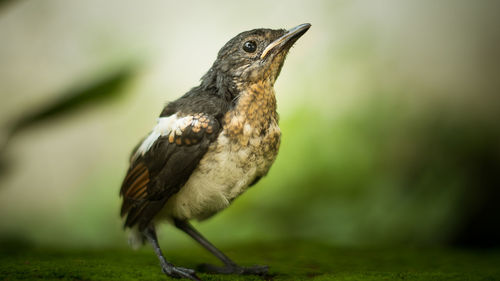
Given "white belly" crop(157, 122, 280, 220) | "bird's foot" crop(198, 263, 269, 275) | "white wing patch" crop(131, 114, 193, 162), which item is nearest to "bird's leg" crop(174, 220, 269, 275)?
"bird's foot" crop(198, 263, 269, 275)

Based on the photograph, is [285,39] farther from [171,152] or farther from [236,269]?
[236,269]

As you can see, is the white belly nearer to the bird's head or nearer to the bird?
the bird

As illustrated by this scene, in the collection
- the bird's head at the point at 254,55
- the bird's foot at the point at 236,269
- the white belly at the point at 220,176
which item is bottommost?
the bird's foot at the point at 236,269

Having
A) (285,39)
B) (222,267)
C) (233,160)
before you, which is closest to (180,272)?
(222,267)

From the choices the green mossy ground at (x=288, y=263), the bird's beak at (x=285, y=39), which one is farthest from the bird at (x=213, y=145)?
the green mossy ground at (x=288, y=263)

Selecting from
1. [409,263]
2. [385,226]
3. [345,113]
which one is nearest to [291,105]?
[345,113]

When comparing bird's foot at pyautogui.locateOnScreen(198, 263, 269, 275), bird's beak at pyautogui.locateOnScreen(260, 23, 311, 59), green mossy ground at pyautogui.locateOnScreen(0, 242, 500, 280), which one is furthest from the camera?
bird's foot at pyautogui.locateOnScreen(198, 263, 269, 275)

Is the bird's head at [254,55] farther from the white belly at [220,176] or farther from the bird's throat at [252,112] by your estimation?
the white belly at [220,176]
